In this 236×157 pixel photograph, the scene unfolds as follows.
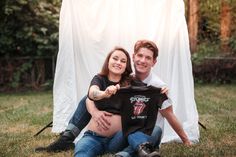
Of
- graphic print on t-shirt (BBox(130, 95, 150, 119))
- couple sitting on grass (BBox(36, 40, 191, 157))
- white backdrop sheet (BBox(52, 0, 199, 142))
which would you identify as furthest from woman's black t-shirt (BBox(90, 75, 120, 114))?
white backdrop sheet (BBox(52, 0, 199, 142))

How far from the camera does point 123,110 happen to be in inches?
141

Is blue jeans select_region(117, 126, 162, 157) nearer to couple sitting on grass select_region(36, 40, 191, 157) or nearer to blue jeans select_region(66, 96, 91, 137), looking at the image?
couple sitting on grass select_region(36, 40, 191, 157)

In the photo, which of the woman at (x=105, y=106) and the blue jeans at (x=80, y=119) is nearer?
the woman at (x=105, y=106)

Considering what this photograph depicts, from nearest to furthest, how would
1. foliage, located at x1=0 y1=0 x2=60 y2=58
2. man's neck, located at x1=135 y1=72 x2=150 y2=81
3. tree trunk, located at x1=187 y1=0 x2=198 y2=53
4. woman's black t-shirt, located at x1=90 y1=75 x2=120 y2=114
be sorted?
woman's black t-shirt, located at x1=90 y1=75 x2=120 y2=114
man's neck, located at x1=135 y1=72 x2=150 y2=81
foliage, located at x1=0 y1=0 x2=60 y2=58
tree trunk, located at x1=187 y1=0 x2=198 y2=53

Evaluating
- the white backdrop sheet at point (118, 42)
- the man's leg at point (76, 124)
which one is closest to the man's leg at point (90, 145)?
the man's leg at point (76, 124)

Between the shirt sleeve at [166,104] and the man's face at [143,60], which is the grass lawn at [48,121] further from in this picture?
the man's face at [143,60]

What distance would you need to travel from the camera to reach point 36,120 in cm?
566

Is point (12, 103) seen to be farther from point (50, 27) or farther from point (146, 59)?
point (146, 59)

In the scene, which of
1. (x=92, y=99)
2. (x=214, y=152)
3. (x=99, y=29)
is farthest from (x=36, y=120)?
(x=214, y=152)

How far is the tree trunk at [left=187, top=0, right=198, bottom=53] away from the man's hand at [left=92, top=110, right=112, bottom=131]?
7.21 meters

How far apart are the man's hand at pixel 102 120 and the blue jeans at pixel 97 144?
0.09 m

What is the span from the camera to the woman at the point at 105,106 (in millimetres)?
3570

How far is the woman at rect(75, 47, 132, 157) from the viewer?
11.7 ft

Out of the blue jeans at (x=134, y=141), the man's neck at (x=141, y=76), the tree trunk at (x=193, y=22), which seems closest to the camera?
the blue jeans at (x=134, y=141)
